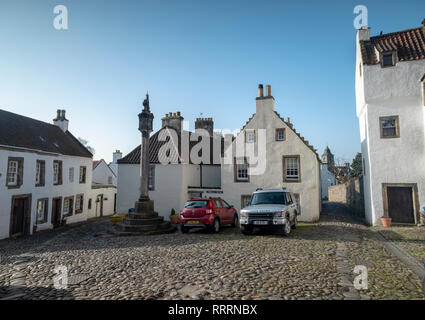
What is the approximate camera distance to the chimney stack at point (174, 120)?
2531 centimetres

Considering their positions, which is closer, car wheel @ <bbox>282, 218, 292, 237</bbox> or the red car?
car wheel @ <bbox>282, 218, 292, 237</bbox>

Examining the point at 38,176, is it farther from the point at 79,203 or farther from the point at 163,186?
the point at 163,186

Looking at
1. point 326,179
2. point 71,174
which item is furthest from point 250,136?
point 326,179

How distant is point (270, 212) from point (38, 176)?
56.8 ft

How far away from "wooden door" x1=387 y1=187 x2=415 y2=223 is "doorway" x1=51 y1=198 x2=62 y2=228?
23.6 m

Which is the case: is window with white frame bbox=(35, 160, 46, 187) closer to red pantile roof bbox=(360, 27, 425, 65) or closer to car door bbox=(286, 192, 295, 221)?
car door bbox=(286, 192, 295, 221)

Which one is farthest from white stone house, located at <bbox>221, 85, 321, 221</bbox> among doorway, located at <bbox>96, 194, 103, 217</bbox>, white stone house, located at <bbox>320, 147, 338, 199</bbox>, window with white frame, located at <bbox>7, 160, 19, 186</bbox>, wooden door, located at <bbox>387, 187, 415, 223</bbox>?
white stone house, located at <bbox>320, 147, 338, 199</bbox>

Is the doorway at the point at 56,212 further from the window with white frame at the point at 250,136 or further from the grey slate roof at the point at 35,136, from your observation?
the window with white frame at the point at 250,136

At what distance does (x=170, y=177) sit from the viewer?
21391mm

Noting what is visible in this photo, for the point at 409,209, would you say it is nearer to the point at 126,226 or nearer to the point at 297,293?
the point at 297,293

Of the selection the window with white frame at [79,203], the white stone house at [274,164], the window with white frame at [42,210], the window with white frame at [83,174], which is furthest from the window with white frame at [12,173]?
the white stone house at [274,164]

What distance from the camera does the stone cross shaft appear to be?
52.5 ft
